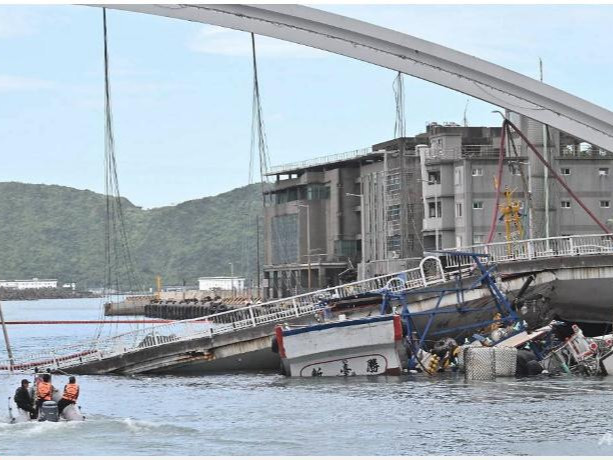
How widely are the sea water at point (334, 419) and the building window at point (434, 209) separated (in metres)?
59.6

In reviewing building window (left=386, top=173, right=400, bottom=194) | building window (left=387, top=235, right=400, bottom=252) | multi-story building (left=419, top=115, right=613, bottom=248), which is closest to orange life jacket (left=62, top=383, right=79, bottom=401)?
multi-story building (left=419, top=115, right=613, bottom=248)

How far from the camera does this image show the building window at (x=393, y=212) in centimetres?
13161

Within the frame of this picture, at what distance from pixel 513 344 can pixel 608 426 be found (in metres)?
18.1

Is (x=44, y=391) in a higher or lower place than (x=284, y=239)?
lower

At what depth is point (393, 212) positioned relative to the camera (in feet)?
437

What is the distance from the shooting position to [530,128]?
108188 millimetres

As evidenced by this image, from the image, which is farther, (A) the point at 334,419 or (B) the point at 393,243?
(B) the point at 393,243

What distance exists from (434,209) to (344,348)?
61707mm

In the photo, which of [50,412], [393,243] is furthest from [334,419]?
[393,243]

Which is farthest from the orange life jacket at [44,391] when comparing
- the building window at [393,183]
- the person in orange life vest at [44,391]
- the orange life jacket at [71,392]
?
the building window at [393,183]

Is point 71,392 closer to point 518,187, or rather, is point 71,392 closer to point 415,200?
point 518,187

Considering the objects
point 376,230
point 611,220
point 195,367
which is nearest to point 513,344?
point 195,367

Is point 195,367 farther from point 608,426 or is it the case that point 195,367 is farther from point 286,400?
point 608,426

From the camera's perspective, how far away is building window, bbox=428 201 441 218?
118m
